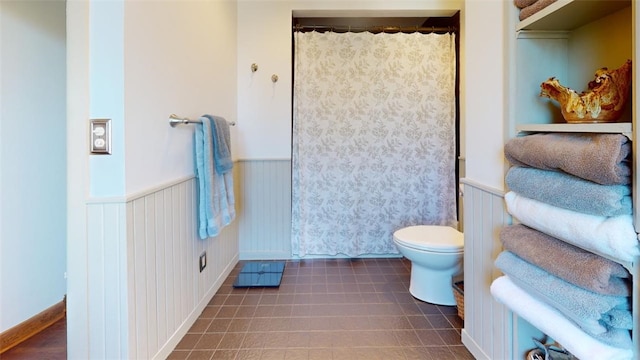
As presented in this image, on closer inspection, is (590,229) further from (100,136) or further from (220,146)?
(220,146)

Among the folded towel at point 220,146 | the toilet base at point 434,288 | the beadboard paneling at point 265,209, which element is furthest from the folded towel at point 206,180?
the toilet base at point 434,288

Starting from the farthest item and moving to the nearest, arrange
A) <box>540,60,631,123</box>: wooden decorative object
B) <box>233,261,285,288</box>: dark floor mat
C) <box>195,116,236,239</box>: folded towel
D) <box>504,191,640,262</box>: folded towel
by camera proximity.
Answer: <box>233,261,285,288</box>: dark floor mat, <box>195,116,236,239</box>: folded towel, <box>540,60,631,123</box>: wooden decorative object, <box>504,191,640,262</box>: folded towel

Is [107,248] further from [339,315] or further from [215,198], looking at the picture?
[339,315]

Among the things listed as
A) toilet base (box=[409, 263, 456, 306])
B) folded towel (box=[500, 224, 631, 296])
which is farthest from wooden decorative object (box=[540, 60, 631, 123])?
toilet base (box=[409, 263, 456, 306])

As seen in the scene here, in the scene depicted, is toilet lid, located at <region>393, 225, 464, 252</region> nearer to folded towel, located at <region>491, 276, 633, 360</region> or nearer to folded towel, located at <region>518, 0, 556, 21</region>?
folded towel, located at <region>491, 276, 633, 360</region>

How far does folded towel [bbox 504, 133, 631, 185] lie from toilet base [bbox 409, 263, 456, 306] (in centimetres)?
127

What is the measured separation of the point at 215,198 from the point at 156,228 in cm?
54

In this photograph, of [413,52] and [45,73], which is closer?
[45,73]

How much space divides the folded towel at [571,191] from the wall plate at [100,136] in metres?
1.45

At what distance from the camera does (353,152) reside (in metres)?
3.06

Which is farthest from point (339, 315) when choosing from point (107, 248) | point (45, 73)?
point (45, 73)

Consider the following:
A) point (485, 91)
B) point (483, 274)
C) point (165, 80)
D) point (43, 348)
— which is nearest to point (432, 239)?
point (483, 274)

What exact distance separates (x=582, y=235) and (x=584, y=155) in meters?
Answer: 0.20

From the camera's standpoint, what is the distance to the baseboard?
1.72 m
